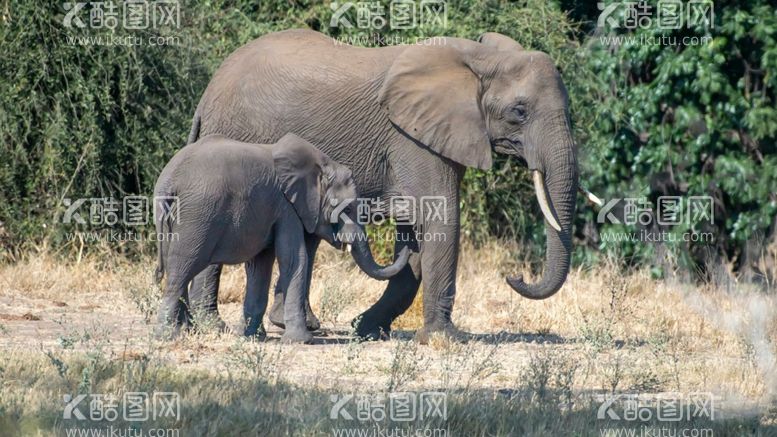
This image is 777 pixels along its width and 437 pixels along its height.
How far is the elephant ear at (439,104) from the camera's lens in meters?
11.4

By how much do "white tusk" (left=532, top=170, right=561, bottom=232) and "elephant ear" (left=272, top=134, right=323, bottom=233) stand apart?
1680 millimetres

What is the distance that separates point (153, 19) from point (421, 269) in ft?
17.2

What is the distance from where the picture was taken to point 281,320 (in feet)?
38.7

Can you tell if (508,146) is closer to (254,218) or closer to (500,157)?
(254,218)

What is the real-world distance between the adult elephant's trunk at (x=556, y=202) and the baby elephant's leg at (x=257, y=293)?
195 centimetres

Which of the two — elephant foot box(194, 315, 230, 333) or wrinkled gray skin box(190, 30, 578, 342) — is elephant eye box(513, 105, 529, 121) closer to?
wrinkled gray skin box(190, 30, 578, 342)

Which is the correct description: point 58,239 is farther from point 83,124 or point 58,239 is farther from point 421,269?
point 421,269

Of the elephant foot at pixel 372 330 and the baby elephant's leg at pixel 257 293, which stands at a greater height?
the baby elephant's leg at pixel 257 293

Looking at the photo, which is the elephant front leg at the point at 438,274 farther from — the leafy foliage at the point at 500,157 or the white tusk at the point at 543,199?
the leafy foliage at the point at 500,157

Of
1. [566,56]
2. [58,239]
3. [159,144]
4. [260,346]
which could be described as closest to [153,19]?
[159,144]

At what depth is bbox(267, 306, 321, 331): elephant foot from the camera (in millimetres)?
11797

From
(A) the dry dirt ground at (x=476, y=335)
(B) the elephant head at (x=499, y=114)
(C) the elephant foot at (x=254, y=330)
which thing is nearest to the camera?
(A) the dry dirt ground at (x=476, y=335)

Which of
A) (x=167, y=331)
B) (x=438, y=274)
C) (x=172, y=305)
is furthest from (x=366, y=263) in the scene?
(x=167, y=331)

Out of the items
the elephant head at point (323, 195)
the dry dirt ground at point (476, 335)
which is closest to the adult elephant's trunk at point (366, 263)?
the elephant head at point (323, 195)
